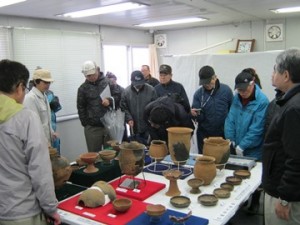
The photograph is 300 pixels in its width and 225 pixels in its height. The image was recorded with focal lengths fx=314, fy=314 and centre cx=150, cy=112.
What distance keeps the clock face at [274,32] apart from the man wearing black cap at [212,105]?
3121 millimetres

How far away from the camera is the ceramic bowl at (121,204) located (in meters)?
1.66

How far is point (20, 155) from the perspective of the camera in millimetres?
1524

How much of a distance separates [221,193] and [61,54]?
153 inches

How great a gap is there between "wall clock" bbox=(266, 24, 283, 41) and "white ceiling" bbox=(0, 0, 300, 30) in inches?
8.4

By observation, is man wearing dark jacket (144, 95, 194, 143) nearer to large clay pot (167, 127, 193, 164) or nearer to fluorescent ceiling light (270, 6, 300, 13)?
large clay pot (167, 127, 193, 164)

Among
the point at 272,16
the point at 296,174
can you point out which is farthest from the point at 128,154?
the point at 272,16

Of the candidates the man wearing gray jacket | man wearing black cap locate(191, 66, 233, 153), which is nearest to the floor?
man wearing black cap locate(191, 66, 233, 153)

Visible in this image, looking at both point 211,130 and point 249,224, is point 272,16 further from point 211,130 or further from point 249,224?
point 249,224

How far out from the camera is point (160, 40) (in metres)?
7.08

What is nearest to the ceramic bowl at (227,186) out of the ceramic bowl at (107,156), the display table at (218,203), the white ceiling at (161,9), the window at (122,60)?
the display table at (218,203)

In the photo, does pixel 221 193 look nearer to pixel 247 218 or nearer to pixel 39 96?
pixel 247 218

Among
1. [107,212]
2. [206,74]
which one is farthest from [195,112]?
[107,212]

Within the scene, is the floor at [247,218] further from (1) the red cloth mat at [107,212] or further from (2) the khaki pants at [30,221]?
(2) the khaki pants at [30,221]

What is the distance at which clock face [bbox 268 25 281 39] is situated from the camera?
18.6 feet
